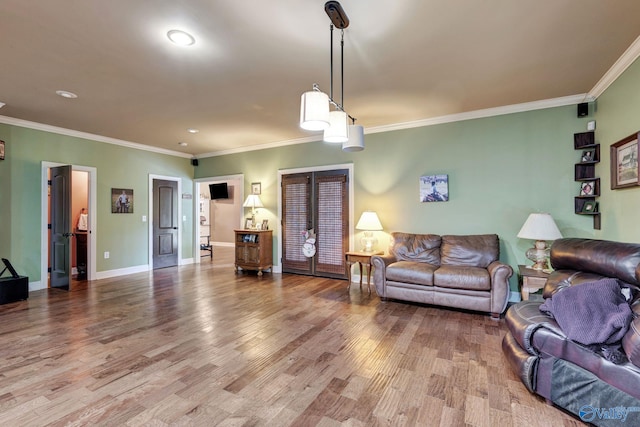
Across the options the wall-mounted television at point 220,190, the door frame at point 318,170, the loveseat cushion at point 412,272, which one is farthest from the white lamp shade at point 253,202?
the loveseat cushion at point 412,272

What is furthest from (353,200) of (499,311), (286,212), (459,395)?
(459,395)

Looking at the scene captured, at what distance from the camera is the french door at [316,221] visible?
5.40 meters

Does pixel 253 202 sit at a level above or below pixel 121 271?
above

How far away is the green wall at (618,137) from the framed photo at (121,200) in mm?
7392

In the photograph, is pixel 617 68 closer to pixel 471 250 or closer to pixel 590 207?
pixel 590 207

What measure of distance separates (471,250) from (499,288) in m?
0.71

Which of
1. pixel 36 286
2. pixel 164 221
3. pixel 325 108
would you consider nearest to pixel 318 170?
pixel 325 108

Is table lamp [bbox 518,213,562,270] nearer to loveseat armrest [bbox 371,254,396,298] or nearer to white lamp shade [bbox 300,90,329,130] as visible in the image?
loveseat armrest [bbox 371,254,396,298]

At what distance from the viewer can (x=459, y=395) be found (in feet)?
6.59

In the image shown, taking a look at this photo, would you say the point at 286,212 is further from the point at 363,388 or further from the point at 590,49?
the point at 590,49

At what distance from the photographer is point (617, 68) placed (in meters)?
2.96

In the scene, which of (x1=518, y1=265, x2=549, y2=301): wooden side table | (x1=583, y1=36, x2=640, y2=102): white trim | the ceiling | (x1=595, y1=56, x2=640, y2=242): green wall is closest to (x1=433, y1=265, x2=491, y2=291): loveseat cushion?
(x1=518, y1=265, x2=549, y2=301): wooden side table

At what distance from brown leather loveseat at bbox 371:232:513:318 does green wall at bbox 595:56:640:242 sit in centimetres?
108

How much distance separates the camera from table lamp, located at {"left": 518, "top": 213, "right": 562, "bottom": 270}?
3406mm
